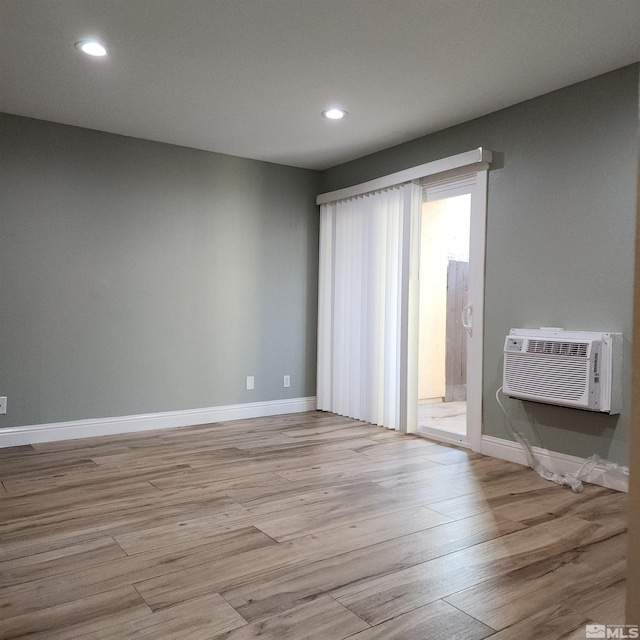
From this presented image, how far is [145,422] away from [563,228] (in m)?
3.42

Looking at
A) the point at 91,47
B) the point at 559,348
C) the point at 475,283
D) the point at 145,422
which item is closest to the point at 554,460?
the point at 559,348

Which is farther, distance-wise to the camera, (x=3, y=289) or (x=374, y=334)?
(x=374, y=334)

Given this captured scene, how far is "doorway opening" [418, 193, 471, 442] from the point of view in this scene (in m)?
6.35

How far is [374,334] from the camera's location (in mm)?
4840

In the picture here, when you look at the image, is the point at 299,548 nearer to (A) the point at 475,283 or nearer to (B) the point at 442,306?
(A) the point at 475,283

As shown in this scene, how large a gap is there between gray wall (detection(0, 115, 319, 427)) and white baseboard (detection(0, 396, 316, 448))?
0.07 meters

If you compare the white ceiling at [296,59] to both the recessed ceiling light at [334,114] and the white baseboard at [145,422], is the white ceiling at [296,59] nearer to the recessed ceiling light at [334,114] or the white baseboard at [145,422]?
the recessed ceiling light at [334,114]

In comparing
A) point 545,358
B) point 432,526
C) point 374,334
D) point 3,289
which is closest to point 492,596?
point 432,526

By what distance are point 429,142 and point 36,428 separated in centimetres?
367

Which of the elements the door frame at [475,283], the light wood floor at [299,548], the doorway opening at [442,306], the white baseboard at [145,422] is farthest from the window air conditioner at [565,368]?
the doorway opening at [442,306]

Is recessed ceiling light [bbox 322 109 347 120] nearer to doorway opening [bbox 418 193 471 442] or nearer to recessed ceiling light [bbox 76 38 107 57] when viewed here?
recessed ceiling light [bbox 76 38 107 57]

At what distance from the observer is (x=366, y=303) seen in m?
4.94

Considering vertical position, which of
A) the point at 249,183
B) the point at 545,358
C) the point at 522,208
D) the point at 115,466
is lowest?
the point at 115,466

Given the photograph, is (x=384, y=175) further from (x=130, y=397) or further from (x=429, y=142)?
(x=130, y=397)
